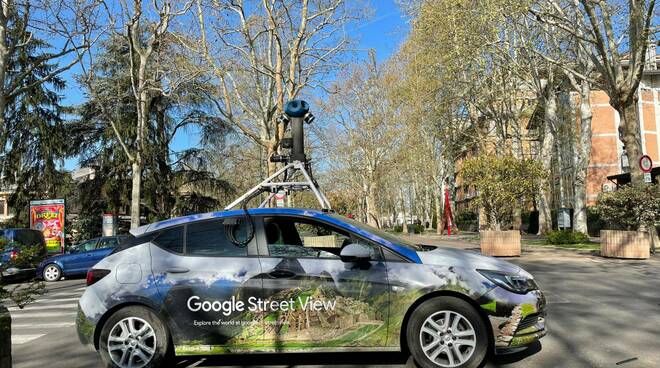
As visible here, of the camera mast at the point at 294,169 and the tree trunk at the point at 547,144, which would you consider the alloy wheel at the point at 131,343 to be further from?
the tree trunk at the point at 547,144

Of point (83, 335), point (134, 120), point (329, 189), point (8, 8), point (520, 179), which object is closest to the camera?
point (83, 335)

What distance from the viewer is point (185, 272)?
5141mm

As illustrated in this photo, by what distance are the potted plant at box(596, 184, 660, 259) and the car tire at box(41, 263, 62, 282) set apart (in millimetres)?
17306

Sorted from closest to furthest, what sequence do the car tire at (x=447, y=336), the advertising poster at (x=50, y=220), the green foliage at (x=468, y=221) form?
the car tire at (x=447, y=336) → the advertising poster at (x=50, y=220) → the green foliage at (x=468, y=221)

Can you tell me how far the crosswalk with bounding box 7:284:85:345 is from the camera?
7871 millimetres

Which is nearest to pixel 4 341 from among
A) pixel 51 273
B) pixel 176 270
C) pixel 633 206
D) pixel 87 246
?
pixel 176 270

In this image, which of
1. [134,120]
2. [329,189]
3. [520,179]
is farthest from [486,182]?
[329,189]

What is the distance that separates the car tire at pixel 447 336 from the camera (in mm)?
4809

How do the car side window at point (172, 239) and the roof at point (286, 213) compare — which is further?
the car side window at point (172, 239)

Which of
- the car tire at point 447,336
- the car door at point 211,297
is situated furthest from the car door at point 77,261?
the car tire at point 447,336

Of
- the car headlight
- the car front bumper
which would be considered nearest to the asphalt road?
the car front bumper

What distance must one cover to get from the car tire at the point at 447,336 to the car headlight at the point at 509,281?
1.16ft

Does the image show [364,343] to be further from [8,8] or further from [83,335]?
[8,8]

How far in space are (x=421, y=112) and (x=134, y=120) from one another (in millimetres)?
18490
